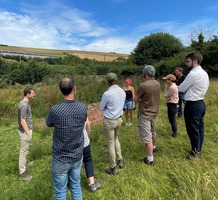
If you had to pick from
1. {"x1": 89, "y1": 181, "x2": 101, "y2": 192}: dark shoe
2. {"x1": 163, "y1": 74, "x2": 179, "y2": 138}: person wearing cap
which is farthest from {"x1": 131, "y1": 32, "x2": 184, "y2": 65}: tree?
{"x1": 89, "y1": 181, "x2": 101, "y2": 192}: dark shoe

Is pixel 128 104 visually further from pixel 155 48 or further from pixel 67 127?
pixel 155 48

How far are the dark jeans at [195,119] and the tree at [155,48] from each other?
1090 inches

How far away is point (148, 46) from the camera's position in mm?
32656

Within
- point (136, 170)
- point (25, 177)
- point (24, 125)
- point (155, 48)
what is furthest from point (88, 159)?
point (155, 48)

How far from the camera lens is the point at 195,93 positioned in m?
3.94

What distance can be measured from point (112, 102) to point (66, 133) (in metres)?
1.37

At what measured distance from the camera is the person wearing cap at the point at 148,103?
404 centimetres

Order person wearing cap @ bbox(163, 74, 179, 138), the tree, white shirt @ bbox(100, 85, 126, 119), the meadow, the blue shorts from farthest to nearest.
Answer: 1. the tree
2. the blue shorts
3. person wearing cap @ bbox(163, 74, 179, 138)
4. white shirt @ bbox(100, 85, 126, 119)
5. the meadow

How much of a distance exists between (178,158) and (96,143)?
231 cm

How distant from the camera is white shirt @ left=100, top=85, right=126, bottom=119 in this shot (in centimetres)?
376

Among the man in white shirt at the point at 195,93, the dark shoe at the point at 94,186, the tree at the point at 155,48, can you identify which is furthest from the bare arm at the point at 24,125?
the tree at the point at 155,48

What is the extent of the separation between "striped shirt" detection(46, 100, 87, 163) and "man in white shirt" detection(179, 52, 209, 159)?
2.26 meters

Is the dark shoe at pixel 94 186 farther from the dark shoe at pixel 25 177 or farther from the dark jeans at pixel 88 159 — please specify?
the dark shoe at pixel 25 177

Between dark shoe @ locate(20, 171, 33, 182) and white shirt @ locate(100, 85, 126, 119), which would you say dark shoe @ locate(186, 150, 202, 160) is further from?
dark shoe @ locate(20, 171, 33, 182)
